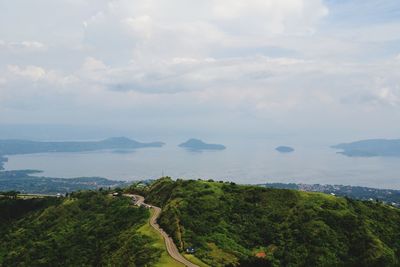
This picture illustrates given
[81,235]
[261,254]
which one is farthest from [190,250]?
[81,235]

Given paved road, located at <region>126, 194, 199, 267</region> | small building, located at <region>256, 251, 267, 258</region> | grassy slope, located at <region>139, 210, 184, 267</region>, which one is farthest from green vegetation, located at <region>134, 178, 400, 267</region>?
grassy slope, located at <region>139, 210, 184, 267</region>

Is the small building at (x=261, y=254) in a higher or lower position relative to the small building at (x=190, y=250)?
lower

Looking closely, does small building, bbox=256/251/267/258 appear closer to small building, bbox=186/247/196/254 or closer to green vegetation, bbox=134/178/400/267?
green vegetation, bbox=134/178/400/267

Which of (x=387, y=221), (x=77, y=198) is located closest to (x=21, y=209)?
(x=77, y=198)

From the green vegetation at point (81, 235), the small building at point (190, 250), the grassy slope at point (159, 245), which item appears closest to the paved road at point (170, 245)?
the grassy slope at point (159, 245)

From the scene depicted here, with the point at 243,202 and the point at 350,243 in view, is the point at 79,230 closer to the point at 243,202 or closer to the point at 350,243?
the point at 243,202

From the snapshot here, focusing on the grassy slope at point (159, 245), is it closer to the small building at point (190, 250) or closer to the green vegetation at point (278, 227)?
the green vegetation at point (278, 227)
